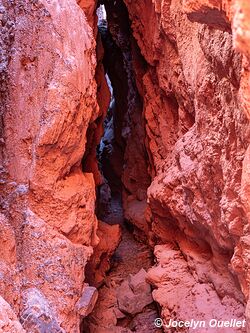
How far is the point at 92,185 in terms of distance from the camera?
4.26m

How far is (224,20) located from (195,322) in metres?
2.49

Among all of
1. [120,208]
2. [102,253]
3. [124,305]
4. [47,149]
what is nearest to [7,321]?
[47,149]

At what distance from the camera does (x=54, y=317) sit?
305 cm

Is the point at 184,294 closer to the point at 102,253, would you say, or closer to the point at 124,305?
the point at 124,305

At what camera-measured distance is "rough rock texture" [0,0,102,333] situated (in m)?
3.39

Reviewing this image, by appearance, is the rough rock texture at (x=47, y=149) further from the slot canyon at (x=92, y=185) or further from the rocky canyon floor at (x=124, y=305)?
the rocky canyon floor at (x=124, y=305)

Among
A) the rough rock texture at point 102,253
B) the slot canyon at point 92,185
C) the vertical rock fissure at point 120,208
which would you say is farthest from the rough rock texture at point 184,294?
the rough rock texture at point 102,253

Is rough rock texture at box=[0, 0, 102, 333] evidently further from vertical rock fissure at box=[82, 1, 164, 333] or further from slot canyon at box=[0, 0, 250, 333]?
vertical rock fissure at box=[82, 1, 164, 333]

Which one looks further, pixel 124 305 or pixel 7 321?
pixel 124 305

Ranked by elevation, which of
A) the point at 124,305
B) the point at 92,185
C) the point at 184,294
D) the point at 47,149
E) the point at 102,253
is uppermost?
the point at 47,149

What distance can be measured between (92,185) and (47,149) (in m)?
0.77

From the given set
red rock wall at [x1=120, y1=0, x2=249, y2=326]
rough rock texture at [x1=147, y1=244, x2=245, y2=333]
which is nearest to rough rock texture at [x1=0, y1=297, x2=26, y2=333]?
red rock wall at [x1=120, y1=0, x2=249, y2=326]

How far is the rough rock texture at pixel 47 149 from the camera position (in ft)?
11.1

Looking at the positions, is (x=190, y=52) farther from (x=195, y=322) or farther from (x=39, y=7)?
(x=195, y=322)
